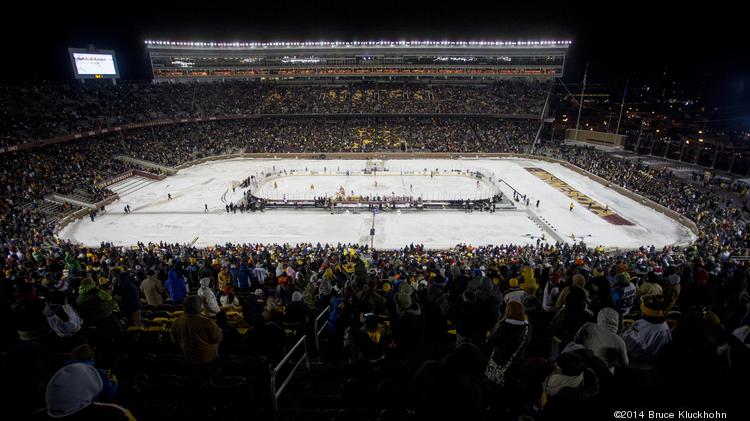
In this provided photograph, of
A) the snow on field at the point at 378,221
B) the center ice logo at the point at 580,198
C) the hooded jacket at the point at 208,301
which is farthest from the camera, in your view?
the center ice logo at the point at 580,198

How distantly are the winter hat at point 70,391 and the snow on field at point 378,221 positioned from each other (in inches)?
845

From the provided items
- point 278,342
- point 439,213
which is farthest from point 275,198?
point 278,342

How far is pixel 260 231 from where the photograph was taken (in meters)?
26.2

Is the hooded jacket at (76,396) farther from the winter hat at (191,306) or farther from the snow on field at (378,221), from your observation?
the snow on field at (378,221)

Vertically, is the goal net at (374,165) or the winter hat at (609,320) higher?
the winter hat at (609,320)

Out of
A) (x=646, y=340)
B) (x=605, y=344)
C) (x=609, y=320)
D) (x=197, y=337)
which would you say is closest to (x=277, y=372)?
(x=197, y=337)

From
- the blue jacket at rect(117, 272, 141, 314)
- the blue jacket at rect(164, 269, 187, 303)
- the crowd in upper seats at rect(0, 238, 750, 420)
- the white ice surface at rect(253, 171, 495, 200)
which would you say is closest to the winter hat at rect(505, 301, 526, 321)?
the crowd in upper seats at rect(0, 238, 750, 420)

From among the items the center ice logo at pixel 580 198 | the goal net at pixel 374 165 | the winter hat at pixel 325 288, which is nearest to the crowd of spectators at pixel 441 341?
the winter hat at pixel 325 288

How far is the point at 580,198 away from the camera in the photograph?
33.3 m

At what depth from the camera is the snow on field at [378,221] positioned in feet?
81.4

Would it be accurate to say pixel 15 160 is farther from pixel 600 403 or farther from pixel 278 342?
pixel 600 403

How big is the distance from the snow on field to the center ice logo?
2.37ft

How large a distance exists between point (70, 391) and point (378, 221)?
2611 centimetres

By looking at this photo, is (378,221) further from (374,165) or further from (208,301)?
(208,301)
